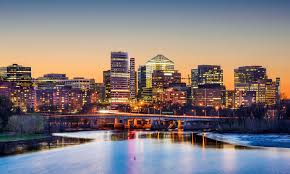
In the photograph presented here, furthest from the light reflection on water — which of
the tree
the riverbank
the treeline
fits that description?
the tree

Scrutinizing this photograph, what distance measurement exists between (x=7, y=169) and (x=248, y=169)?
29.0 m

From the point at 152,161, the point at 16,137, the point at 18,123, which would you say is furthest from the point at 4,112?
the point at 152,161

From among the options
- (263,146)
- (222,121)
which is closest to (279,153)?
(263,146)

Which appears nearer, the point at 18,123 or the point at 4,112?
the point at 18,123

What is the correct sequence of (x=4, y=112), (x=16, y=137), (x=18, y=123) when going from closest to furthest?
(x=16, y=137), (x=18, y=123), (x=4, y=112)

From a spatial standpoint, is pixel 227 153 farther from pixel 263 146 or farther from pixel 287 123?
pixel 287 123

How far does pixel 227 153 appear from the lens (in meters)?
88.1

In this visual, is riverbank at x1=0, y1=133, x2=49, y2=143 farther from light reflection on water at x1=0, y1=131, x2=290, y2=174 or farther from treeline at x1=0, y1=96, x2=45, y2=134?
light reflection on water at x1=0, y1=131, x2=290, y2=174

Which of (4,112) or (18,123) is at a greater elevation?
(4,112)

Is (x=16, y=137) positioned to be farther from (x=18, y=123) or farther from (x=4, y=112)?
(x=4, y=112)

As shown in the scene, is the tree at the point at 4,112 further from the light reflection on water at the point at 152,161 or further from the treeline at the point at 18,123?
the light reflection on water at the point at 152,161

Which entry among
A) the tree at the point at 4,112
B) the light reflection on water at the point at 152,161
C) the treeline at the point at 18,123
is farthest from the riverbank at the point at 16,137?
the light reflection on water at the point at 152,161

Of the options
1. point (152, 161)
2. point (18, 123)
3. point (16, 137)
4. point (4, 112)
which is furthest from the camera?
point (4, 112)

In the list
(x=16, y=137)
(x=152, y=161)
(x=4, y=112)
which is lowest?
(x=152, y=161)
